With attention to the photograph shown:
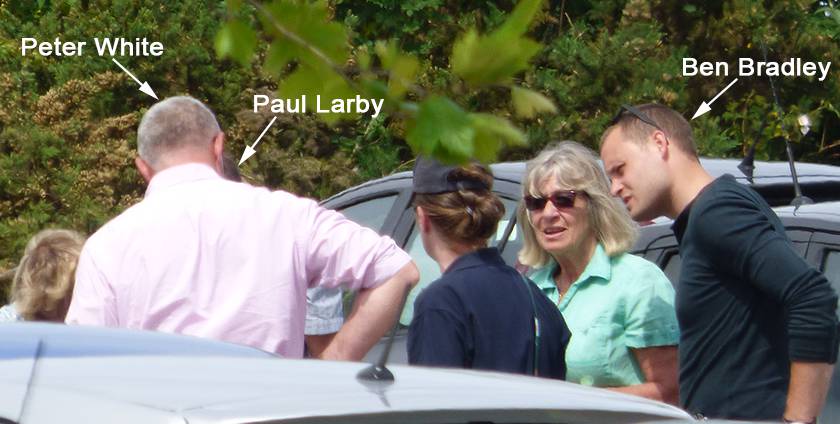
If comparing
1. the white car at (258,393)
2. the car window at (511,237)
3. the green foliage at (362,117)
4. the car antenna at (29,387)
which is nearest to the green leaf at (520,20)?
the white car at (258,393)

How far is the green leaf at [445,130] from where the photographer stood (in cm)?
205

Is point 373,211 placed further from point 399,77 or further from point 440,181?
point 399,77

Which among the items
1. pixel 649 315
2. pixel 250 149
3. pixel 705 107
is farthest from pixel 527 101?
pixel 705 107

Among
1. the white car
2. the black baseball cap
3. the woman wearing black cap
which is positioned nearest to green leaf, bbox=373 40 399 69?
the white car

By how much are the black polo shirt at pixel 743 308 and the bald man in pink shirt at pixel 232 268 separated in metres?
0.79

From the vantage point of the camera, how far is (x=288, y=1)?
218cm

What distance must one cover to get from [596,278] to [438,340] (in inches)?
33.6

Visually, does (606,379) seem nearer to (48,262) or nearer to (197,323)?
(197,323)

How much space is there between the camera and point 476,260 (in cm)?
413

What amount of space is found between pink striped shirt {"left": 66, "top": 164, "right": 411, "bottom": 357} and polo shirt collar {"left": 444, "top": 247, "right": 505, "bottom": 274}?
25 centimetres

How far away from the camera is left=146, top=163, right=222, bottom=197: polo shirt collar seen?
4.41 m

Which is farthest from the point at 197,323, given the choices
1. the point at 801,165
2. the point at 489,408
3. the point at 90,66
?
the point at 90,66

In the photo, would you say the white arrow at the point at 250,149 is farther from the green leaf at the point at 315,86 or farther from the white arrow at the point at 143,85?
the green leaf at the point at 315,86

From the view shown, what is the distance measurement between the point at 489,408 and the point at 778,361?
197cm
